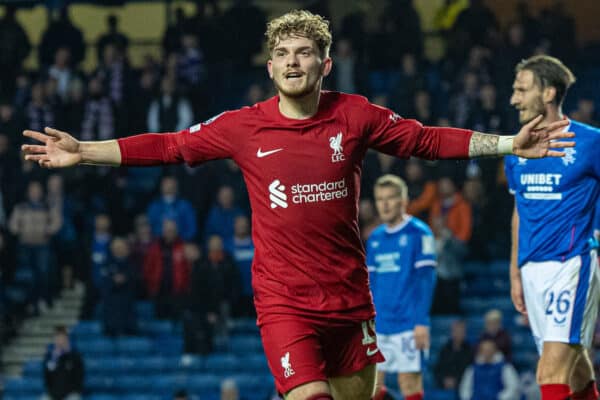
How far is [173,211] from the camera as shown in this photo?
15914mm

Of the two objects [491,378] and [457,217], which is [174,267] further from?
[491,378]

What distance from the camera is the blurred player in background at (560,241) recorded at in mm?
7766

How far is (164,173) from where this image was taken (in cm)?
1683

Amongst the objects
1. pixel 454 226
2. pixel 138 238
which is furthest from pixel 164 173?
pixel 454 226

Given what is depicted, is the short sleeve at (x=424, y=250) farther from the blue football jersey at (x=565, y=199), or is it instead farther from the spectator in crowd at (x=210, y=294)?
the spectator in crowd at (x=210, y=294)

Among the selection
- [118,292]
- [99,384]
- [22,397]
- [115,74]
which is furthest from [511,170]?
[115,74]

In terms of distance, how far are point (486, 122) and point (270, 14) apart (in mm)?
5403

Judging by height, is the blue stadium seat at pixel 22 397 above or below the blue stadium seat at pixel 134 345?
below

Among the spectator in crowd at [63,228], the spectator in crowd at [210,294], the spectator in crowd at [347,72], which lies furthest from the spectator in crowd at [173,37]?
the spectator in crowd at [210,294]

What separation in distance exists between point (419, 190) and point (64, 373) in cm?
486

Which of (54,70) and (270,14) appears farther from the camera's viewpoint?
(270,14)

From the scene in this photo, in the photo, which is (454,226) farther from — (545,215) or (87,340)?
(545,215)

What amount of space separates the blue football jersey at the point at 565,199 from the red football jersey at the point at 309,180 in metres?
1.68

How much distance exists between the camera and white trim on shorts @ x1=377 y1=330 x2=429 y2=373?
10.2m
